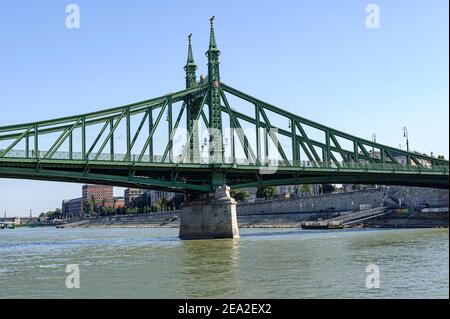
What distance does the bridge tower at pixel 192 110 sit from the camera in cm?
9044

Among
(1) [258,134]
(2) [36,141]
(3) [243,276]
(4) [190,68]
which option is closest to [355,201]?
(1) [258,134]

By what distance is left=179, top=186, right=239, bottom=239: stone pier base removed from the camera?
77125 mm

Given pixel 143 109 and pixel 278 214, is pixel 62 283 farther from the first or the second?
pixel 278 214

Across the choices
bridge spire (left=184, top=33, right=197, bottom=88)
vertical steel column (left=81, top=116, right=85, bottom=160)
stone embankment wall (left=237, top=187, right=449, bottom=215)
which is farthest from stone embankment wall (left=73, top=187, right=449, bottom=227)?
vertical steel column (left=81, top=116, right=85, bottom=160)

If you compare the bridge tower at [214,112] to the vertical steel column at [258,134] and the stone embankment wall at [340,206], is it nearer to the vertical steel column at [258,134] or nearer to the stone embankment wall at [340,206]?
the vertical steel column at [258,134]

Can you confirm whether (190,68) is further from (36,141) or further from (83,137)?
(36,141)

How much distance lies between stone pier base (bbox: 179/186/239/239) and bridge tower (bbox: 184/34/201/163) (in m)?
8.82

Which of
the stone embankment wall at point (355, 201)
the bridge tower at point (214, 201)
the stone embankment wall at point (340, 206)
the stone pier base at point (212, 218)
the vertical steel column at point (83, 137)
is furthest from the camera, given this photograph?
the stone embankment wall at point (355, 201)

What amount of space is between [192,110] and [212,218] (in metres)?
23.9

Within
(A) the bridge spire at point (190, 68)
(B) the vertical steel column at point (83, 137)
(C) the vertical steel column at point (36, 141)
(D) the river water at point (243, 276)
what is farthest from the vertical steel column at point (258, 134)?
(D) the river water at point (243, 276)

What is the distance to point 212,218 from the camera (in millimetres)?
78625

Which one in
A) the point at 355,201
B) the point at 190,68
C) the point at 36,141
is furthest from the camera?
the point at 355,201

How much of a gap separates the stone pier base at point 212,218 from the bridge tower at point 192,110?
8.82m

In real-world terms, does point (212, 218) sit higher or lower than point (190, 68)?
lower
